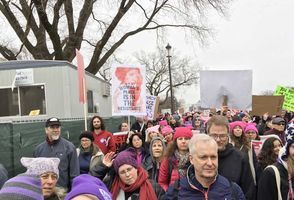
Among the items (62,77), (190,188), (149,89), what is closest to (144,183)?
(190,188)

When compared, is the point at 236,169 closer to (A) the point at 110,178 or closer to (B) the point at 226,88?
(A) the point at 110,178

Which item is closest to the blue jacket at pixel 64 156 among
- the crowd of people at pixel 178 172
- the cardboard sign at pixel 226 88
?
the crowd of people at pixel 178 172

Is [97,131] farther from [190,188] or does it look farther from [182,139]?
[190,188]

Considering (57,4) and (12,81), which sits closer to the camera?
(12,81)

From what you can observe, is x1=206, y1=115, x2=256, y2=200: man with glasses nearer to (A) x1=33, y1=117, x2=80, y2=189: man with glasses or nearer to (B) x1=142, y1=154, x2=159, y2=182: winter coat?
(B) x1=142, y1=154, x2=159, y2=182: winter coat

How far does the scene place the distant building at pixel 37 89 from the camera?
12695mm

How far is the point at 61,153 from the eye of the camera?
6.78m

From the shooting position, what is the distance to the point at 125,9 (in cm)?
2412

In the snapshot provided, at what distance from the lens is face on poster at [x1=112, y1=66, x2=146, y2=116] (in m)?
10.2

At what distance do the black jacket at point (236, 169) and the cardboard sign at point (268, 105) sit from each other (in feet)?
31.5

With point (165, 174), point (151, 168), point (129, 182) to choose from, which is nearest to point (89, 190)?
point (129, 182)

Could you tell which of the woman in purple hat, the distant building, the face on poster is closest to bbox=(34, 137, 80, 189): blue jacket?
the woman in purple hat

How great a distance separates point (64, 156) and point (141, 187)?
2502 mm

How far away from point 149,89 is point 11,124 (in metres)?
52.1
